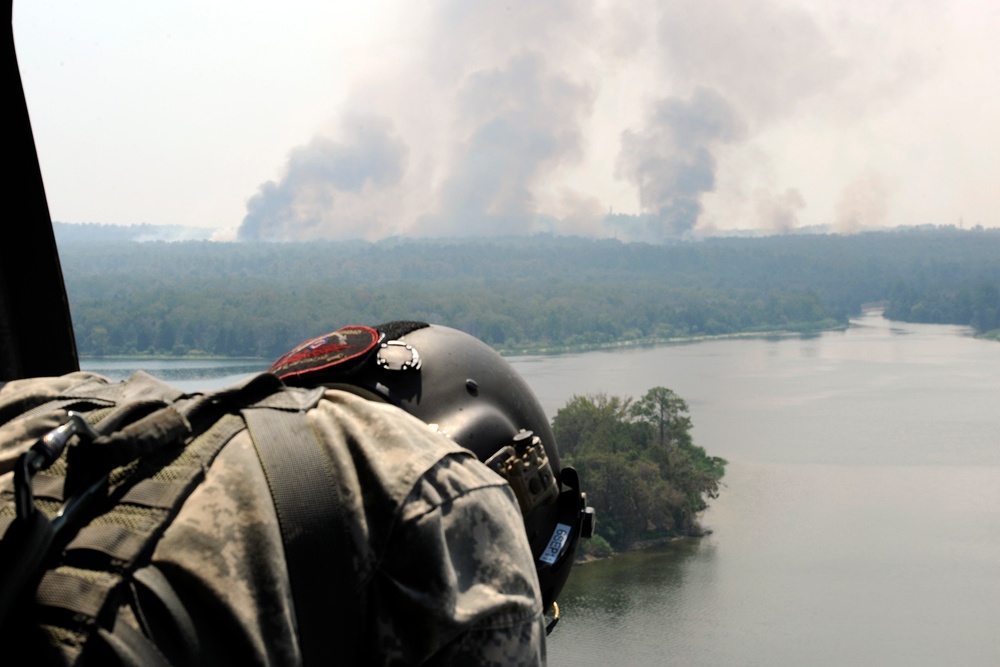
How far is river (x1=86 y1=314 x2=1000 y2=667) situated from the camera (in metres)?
14.5

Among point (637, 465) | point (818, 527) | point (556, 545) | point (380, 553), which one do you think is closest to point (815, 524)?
point (818, 527)

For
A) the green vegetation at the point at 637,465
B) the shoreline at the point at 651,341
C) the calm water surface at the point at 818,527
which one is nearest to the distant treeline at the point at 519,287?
the shoreline at the point at 651,341

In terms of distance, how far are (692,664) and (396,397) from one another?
13101mm

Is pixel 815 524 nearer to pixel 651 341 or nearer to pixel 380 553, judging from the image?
pixel 651 341

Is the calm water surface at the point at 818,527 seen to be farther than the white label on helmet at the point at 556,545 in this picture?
Yes

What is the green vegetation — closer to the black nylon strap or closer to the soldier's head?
the soldier's head

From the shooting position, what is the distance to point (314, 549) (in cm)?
77

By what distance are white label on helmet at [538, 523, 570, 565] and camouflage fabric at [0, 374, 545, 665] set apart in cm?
63

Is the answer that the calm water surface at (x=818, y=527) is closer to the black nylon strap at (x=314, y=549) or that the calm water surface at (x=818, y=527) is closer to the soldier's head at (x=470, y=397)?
the soldier's head at (x=470, y=397)

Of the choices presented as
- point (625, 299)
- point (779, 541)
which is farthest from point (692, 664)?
point (625, 299)

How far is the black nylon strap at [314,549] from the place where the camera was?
2.53ft

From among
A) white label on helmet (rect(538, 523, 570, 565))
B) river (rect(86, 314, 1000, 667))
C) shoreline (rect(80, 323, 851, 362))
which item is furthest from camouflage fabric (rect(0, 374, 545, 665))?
shoreline (rect(80, 323, 851, 362))

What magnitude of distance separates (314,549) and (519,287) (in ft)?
98.7

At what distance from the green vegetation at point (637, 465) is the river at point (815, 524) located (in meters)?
0.55
